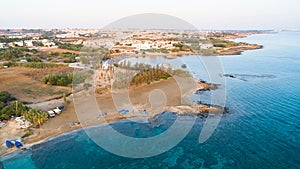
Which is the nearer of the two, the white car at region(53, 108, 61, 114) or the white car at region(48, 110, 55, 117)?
the white car at region(48, 110, 55, 117)

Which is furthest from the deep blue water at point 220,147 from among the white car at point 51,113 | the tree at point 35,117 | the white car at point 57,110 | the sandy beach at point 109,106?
the white car at point 57,110

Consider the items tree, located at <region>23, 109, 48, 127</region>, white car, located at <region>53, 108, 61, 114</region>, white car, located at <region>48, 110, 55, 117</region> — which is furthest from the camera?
white car, located at <region>53, 108, 61, 114</region>

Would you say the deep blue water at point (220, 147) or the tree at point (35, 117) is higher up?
the tree at point (35, 117)

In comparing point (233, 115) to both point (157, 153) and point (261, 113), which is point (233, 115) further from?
point (157, 153)

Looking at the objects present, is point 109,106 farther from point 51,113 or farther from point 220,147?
point 220,147

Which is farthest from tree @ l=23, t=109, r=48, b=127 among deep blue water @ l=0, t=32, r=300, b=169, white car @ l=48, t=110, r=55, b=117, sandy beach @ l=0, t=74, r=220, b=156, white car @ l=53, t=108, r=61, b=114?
deep blue water @ l=0, t=32, r=300, b=169

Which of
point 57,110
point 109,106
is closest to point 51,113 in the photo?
point 57,110

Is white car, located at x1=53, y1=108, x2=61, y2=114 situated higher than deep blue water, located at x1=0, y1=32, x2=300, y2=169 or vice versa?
white car, located at x1=53, y1=108, x2=61, y2=114

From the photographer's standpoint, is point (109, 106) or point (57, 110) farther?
point (109, 106)

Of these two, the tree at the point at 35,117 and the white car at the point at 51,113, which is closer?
the tree at the point at 35,117

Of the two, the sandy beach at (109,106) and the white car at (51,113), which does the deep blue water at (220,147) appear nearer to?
the sandy beach at (109,106)

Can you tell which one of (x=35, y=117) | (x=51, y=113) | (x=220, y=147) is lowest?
(x=220, y=147)

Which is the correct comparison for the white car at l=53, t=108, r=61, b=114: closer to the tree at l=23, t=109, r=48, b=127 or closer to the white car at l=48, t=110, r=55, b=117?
the white car at l=48, t=110, r=55, b=117

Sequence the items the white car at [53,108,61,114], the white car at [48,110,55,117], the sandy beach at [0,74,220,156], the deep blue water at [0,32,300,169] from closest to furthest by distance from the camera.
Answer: the deep blue water at [0,32,300,169]
the sandy beach at [0,74,220,156]
the white car at [48,110,55,117]
the white car at [53,108,61,114]
